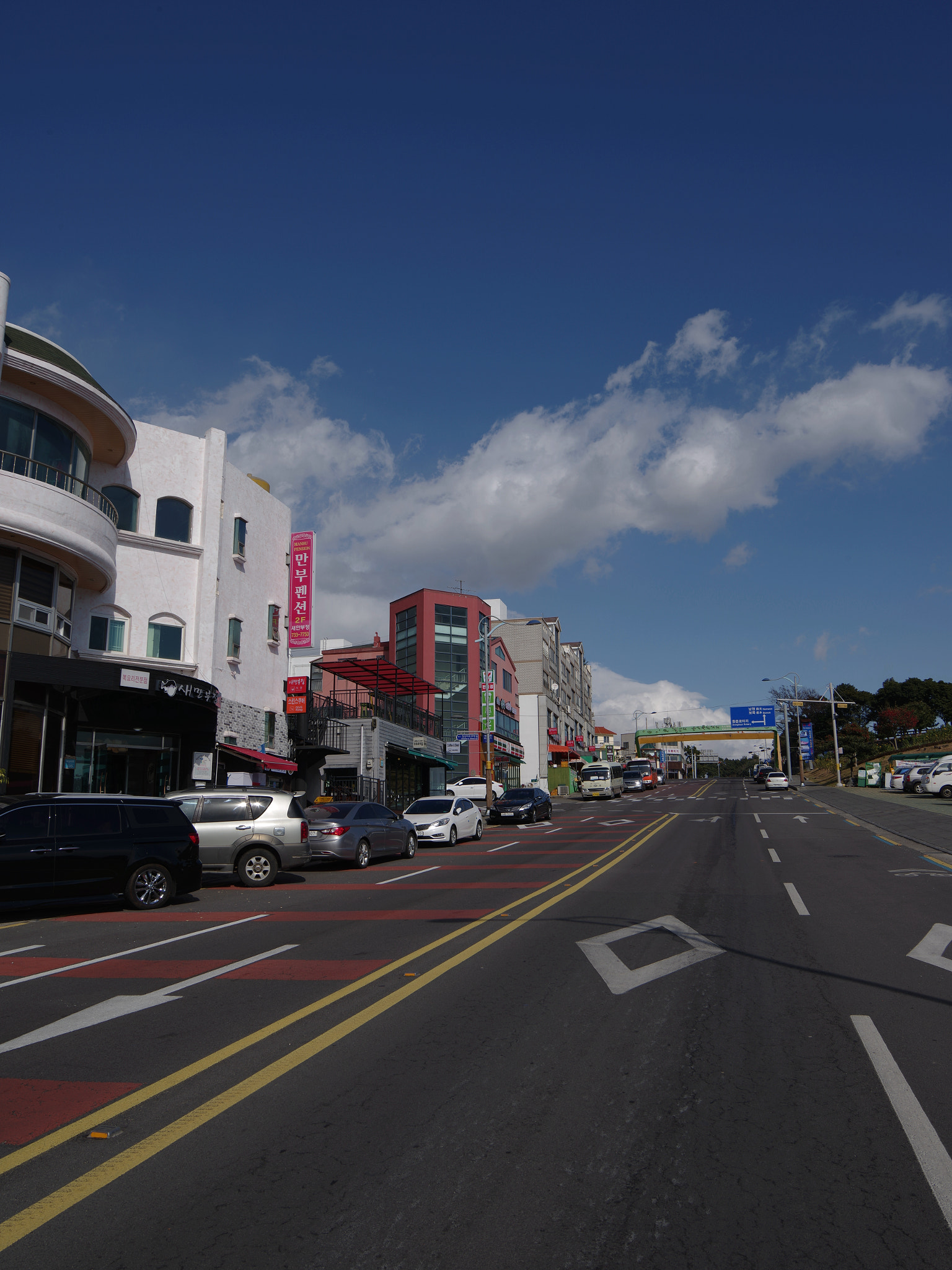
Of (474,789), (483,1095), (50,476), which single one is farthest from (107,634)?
(474,789)

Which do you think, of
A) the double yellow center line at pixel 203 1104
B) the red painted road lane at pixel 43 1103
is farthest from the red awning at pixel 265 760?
the red painted road lane at pixel 43 1103

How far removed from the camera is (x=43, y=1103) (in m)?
5.01

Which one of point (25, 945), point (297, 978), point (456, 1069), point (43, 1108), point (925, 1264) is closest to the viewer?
point (925, 1264)

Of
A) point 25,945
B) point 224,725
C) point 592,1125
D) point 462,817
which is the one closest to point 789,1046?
point 592,1125

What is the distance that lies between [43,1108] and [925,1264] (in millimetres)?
4385

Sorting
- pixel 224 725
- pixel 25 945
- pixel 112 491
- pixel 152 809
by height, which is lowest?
pixel 25 945

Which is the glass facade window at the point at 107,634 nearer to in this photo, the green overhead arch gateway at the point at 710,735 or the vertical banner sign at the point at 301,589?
the vertical banner sign at the point at 301,589

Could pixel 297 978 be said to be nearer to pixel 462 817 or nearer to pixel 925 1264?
pixel 925 1264

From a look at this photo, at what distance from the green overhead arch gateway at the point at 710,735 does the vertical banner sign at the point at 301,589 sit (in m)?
78.6

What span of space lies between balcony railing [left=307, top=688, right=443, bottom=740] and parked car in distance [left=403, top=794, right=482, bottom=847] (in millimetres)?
7904

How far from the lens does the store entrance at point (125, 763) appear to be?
22.8m

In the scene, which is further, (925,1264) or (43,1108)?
(43,1108)

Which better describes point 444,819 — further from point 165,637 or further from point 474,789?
point 474,789

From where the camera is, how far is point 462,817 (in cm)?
2698
